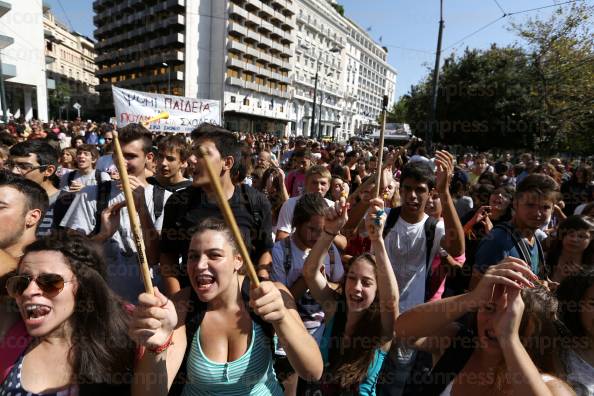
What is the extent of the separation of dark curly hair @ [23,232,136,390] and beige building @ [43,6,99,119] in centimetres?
5457

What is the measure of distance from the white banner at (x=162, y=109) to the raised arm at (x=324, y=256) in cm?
633

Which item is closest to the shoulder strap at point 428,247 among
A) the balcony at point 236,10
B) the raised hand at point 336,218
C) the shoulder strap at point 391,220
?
the shoulder strap at point 391,220

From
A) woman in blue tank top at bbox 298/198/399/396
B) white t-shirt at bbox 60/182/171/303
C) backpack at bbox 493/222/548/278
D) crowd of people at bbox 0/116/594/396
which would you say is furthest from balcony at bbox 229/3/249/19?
woman in blue tank top at bbox 298/198/399/396

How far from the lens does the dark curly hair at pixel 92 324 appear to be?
65.0 inches

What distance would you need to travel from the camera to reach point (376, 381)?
2.20 m

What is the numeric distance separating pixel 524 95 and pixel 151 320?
69.8 feet

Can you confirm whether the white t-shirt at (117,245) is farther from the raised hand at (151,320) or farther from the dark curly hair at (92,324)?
the raised hand at (151,320)

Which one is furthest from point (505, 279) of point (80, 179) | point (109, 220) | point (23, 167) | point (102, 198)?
point (80, 179)

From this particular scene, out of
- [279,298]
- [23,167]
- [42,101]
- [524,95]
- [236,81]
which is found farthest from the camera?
[236,81]

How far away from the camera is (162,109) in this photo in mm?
8992

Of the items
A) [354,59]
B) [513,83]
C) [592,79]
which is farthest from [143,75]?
[592,79]

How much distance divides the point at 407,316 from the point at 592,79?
54.4ft

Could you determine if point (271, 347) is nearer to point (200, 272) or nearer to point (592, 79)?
point (200, 272)

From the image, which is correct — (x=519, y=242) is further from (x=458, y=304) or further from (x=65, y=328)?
(x=65, y=328)
